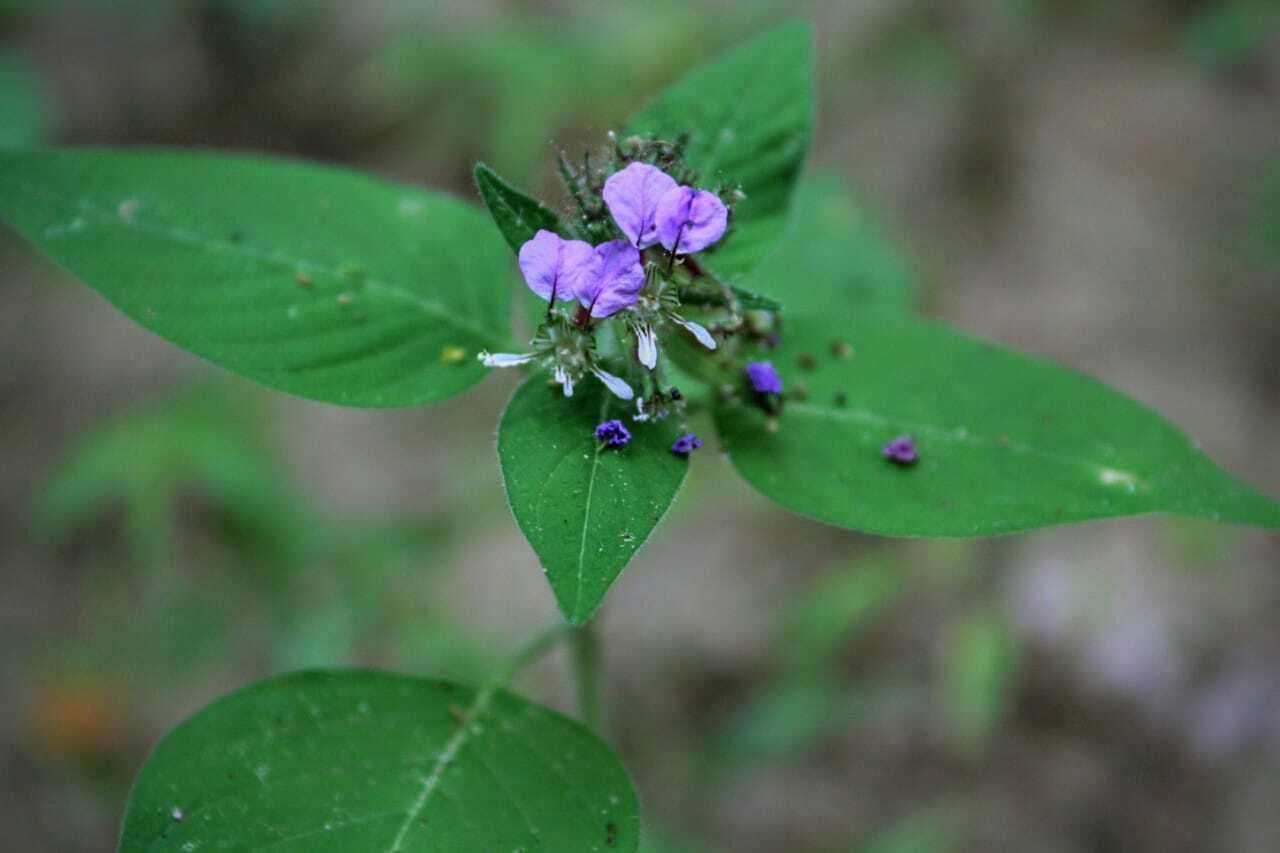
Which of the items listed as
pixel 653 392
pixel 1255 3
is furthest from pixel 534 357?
pixel 1255 3

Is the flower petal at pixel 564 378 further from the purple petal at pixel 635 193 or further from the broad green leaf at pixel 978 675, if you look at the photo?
the broad green leaf at pixel 978 675

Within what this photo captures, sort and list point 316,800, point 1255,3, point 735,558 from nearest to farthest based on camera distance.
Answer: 1. point 316,800
2. point 735,558
3. point 1255,3

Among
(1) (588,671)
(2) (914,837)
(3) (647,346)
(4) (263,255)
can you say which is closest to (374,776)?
(1) (588,671)

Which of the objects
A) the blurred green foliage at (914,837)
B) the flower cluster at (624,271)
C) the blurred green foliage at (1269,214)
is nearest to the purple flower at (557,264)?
the flower cluster at (624,271)

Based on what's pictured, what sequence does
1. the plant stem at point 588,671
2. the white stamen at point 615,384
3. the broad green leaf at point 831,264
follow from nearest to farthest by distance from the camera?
the white stamen at point 615,384, the plant stem at point 588,671, the broad green leaf at point 831,264

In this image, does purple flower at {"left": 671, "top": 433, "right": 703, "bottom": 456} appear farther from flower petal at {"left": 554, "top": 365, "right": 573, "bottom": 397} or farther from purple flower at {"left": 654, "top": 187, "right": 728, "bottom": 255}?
purple flower at {"left": 654, "top": 187, "right": 728, "bottom": 255}

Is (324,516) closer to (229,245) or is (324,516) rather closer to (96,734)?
(96,734)

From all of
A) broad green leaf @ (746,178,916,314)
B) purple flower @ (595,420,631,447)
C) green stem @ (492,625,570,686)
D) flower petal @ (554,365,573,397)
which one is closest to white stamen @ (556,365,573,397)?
flower petal @ (554,365,573,397)
